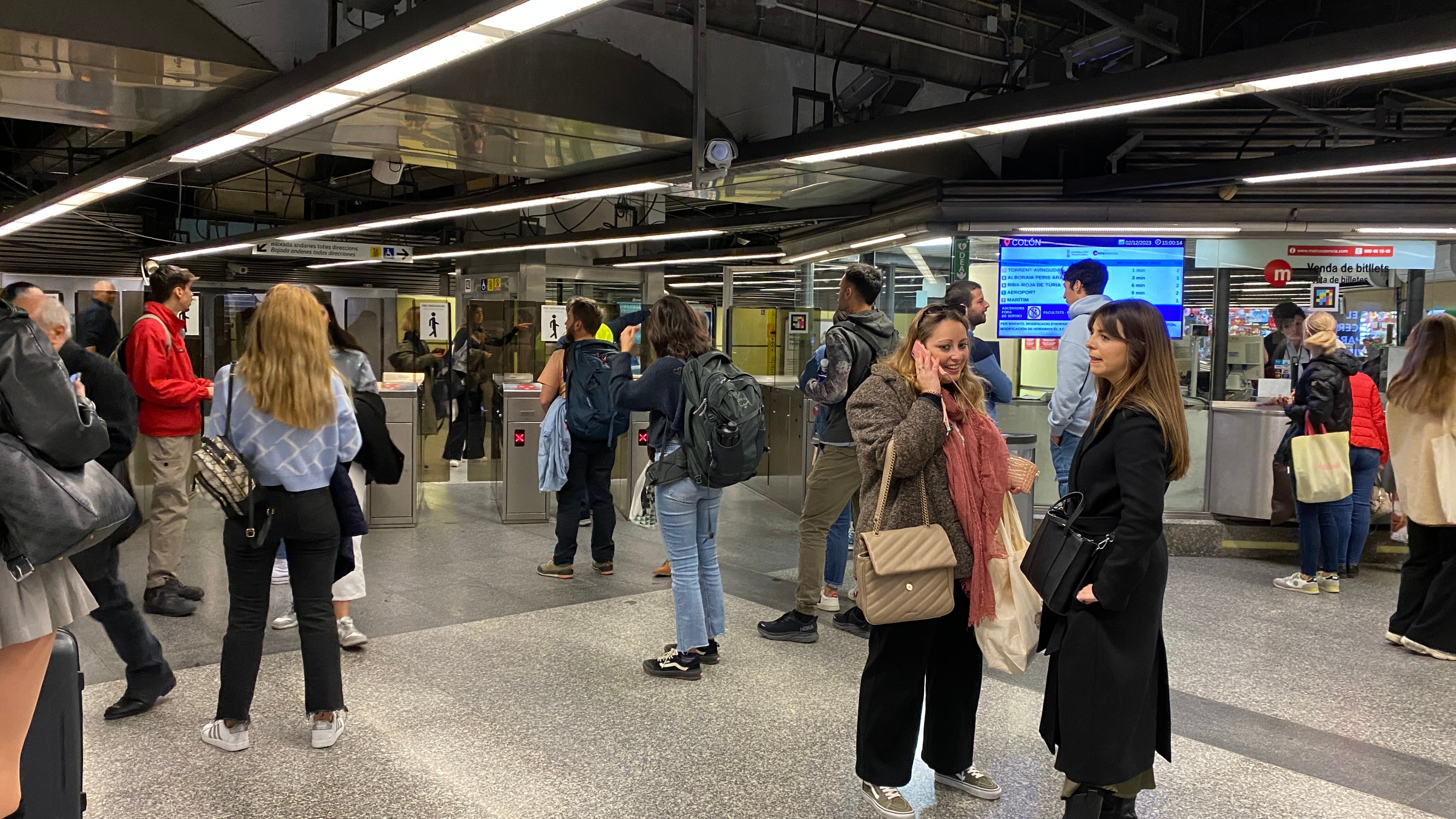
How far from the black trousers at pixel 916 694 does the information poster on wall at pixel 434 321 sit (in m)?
8.17

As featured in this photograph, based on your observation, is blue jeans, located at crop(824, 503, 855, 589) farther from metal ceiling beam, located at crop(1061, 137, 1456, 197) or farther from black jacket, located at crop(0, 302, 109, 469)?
black jacket, located at crop(0, 302, 109, 469)

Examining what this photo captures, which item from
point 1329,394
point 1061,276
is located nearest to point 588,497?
point 1061,276

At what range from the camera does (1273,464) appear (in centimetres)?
720

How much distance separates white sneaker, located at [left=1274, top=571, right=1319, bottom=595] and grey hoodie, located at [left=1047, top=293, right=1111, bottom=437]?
79.3 inches

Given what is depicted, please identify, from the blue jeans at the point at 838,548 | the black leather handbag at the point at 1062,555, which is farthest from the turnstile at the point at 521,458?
the black leather handbag at the point at 1062,555

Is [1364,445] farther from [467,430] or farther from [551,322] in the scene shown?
[467,430]

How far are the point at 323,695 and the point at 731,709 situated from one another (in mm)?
1551

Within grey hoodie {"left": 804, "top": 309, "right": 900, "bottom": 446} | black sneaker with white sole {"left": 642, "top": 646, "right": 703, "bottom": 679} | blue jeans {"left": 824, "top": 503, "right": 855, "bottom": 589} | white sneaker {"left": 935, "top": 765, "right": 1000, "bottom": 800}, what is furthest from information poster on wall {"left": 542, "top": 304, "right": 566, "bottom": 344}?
white sneaker {"left": 935, "top": 765, "right": 1000, "bottom": 800}

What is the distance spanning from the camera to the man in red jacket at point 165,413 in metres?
5.28

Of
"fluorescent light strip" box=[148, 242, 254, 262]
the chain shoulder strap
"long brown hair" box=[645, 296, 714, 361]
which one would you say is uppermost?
"fluorescent light strip" box=[148, 242, 254, 262]

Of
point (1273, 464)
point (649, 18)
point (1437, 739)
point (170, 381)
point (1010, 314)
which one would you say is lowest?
point (1437, 739)

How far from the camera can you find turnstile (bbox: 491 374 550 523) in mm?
7828

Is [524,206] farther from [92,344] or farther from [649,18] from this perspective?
[92,344]

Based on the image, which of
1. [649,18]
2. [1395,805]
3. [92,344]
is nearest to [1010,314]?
[649,18]
